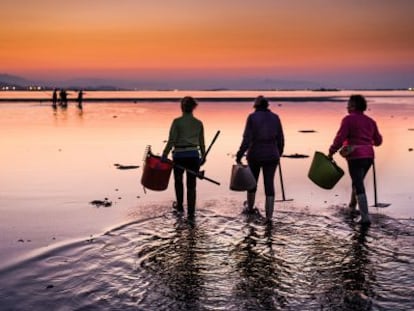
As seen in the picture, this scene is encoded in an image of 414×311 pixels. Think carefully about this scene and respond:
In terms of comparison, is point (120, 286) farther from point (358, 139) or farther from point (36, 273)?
point (358, 139)

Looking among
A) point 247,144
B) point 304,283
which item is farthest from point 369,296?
point 247,144

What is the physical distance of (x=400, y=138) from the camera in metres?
21.4

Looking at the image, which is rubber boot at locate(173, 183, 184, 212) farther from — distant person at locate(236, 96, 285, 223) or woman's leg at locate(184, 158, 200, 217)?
distant person at locate(236, 96, 285, 223)

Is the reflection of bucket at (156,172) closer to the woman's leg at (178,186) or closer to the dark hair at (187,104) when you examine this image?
the woman's leg at (178,186)

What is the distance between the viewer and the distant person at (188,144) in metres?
8.31

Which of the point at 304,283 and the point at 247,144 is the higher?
the point at 247,144

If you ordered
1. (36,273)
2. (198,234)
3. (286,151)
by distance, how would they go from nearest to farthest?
(36,273), (198,234), (286,151)

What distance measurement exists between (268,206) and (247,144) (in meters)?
1.03

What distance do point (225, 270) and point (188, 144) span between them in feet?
10.1

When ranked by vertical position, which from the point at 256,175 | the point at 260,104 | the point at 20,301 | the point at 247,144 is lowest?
the point at 20,301

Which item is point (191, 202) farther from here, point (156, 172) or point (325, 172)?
point (325, 172)

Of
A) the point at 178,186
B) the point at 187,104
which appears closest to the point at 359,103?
the point at 187,104

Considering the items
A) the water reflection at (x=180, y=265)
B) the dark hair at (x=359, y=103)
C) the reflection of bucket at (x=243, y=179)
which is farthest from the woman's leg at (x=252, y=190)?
the dark hair at (x=359, y=103)

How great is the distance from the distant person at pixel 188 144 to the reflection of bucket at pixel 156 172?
0.56 ft
